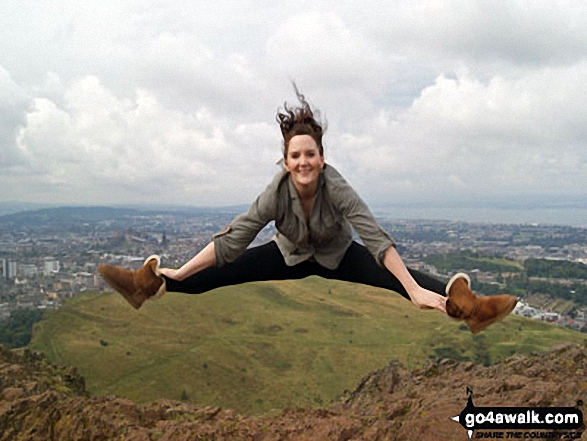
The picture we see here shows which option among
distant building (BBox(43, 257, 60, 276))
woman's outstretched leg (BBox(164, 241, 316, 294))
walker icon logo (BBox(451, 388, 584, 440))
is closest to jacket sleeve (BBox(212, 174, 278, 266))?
woman's outstretched leg (BBox(164, 241, 316, 294))

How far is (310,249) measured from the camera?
15.1 feet

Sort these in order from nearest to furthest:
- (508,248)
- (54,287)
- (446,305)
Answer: (446,305), (54,287), (508,248)

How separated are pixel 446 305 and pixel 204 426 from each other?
3.03 metres

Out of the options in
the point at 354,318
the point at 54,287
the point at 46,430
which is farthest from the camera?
the point at 54,287

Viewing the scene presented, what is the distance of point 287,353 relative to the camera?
18.6 m

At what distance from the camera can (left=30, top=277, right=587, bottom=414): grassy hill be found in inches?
606

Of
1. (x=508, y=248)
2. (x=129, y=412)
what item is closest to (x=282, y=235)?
(x=129, y=412)

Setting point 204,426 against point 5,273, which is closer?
point 204,426

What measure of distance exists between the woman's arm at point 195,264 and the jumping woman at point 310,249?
10 millimetres

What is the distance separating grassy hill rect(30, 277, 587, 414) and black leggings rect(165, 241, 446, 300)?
927 cm

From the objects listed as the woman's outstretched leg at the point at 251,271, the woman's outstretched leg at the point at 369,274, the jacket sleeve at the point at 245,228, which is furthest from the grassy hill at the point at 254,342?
the jacket sleeve at the point at 245,228

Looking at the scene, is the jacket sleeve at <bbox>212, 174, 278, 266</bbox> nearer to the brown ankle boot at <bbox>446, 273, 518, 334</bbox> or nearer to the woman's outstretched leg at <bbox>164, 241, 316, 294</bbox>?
the woman's outstretched leg at <bbox>164, 241, 316, 294</bbox>

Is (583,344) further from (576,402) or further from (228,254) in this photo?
(228,254)

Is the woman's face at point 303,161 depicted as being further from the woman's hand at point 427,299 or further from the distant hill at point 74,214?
the distant hill at point 74,214
